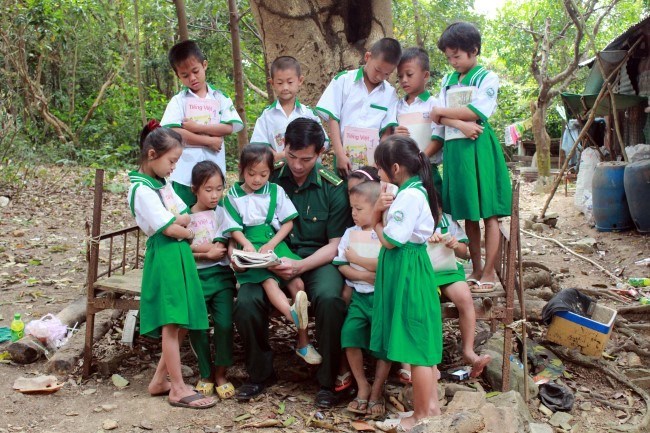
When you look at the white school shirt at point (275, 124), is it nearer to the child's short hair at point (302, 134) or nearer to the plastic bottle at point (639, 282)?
the child's short hair at point (302, 134)

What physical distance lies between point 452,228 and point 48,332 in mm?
2749

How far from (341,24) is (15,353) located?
3556 millimetres

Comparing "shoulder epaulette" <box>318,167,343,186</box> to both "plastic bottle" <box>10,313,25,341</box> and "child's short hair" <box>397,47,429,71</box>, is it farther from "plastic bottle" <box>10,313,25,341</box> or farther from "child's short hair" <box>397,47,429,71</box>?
"plastic bottle" <box>10,313,25,341</box>

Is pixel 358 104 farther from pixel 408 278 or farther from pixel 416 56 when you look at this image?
pixel 408 278

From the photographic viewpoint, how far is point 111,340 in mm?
4750

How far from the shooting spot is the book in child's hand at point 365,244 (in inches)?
145

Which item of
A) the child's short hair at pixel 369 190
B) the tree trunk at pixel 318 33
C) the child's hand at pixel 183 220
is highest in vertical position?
the tree trunk at pixel 318 33

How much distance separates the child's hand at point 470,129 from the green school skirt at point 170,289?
5.74 feet

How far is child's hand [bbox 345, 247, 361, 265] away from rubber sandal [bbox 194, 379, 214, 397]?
3.52 feet

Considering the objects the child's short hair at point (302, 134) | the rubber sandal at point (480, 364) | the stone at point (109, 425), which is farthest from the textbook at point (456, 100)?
the stone at point (109, 425)

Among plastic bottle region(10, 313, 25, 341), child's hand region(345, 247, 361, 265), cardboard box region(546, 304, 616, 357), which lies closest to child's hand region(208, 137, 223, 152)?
child's hand region(345, 247, 361, 265)

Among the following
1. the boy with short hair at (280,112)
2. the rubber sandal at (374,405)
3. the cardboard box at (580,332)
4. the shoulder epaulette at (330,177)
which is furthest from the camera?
the cardboard box at (580,332)

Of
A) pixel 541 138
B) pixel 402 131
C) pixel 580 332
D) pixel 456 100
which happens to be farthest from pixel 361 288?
pixel 541 138

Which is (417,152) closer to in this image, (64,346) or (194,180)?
(194,180)
